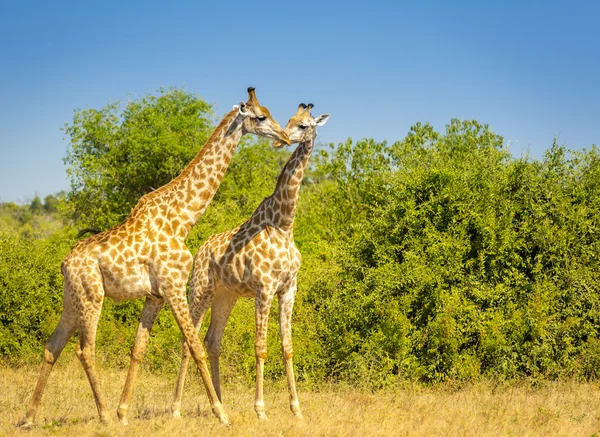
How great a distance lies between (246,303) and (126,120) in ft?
44.7

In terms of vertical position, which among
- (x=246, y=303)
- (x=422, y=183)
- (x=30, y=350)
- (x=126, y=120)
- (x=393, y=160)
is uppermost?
(x=126, y=120)

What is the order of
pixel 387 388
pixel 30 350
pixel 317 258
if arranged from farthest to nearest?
pixel 317 258
pixel 30 350
pixel 387 388

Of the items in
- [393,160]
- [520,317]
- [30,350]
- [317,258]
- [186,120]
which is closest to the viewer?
[520,317]

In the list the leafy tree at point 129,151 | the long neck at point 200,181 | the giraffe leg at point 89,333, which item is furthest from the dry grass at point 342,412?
the leafy tree at point 129,151

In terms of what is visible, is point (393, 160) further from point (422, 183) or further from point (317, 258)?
point (422, 183)

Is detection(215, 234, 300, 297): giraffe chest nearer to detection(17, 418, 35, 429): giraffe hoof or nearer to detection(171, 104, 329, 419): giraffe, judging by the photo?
detection(171, 104, 329, 419): giraffe

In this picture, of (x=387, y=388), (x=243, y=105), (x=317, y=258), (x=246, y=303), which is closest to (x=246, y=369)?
(x=246, y=303)

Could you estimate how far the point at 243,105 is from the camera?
971 cm

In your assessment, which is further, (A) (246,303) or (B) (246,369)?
(A) (246,303)

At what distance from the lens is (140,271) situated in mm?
9297

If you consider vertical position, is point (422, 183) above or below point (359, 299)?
above

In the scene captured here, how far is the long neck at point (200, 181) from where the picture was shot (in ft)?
32.1

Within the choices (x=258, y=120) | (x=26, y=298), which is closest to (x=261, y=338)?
(x=258, y=120)

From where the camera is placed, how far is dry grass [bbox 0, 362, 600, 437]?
30.4ft
